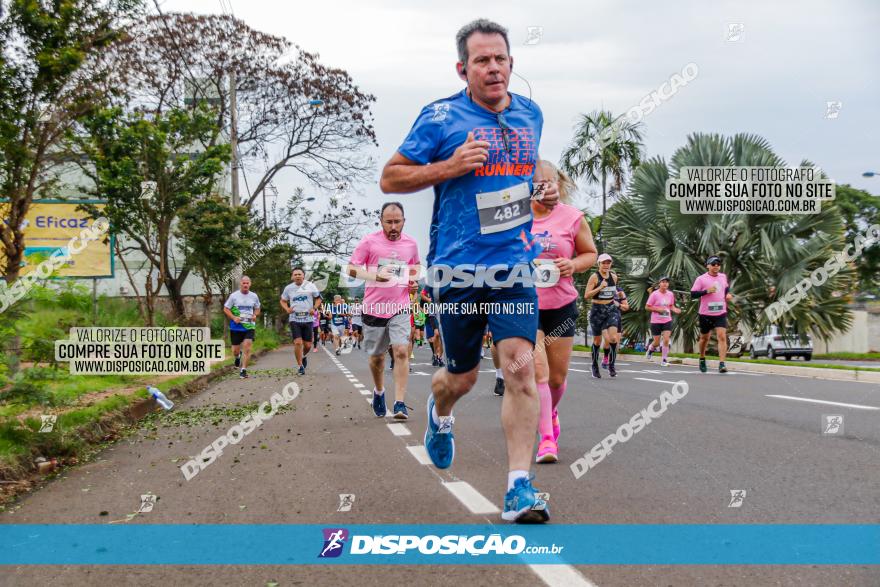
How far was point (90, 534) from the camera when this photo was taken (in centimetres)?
412

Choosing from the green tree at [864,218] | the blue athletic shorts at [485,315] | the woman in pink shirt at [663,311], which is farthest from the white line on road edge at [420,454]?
the green tree at [864,218]

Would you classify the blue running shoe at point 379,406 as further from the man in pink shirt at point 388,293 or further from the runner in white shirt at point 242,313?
the runner in white shirt at point 242,313

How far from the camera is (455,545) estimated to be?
12.1ft

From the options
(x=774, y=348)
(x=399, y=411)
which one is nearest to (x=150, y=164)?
(x=399, y=411)

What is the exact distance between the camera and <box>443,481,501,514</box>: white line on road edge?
430 cm

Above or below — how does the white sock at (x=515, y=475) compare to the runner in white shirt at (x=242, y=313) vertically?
below

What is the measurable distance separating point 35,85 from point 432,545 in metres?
5.38

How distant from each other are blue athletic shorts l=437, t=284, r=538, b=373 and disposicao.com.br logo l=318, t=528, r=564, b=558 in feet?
3.21

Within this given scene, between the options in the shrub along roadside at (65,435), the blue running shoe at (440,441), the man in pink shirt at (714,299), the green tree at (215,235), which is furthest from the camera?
the green tree at (215,235)

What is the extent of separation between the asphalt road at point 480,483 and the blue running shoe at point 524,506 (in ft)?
0.55

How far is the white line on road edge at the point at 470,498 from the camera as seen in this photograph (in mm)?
4301

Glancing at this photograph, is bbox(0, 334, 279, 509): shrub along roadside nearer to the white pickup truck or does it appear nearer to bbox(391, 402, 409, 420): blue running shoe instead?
bbox(391, 402, 409, 420): blue running shoe

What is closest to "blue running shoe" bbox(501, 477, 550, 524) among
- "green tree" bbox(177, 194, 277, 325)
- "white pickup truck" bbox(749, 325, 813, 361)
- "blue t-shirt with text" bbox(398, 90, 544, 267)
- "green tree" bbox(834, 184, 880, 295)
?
"blue t-shirt with text" bbox(398, 90, 544, 267)

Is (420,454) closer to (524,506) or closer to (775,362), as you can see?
(524,506)
